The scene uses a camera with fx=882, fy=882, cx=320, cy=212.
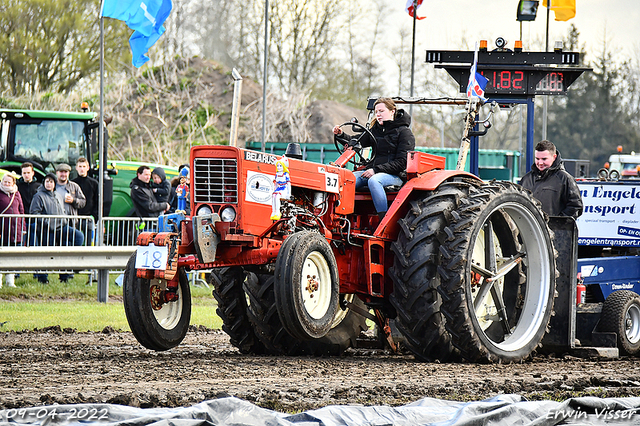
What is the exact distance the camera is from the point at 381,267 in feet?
24.1

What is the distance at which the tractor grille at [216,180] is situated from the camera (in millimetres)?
6754

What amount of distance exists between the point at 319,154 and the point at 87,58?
42.2 feet

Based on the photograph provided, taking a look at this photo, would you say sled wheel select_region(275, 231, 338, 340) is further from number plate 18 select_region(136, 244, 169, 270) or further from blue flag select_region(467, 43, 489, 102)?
blue flag select_region(467, 43, 489, 102)

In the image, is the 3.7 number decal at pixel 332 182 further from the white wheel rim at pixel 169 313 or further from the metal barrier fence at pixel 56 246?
the metal barrier fence at pixel 56 246

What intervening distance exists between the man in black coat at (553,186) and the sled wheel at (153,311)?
377 cm

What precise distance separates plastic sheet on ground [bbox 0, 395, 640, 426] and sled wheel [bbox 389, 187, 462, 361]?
6.90ft

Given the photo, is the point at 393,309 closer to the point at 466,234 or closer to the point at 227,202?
the point at 466,234

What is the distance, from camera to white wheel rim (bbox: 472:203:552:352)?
7.84m

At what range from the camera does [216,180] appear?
680cm

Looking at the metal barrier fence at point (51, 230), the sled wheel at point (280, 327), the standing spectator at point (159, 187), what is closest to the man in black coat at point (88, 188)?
the metal barrier fence at point (51, 230)

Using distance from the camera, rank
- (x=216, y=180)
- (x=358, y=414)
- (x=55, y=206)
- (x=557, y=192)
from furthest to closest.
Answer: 1. (x=55, y=206)
2. (x=557, y=192)
3. (x=216, y=180)
4. (x=358, y=414)

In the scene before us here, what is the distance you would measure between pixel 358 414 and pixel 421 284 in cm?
264

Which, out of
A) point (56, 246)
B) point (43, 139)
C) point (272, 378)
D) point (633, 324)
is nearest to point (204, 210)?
point (272, 378)

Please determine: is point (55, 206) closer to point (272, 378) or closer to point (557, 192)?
point (557, 192)
